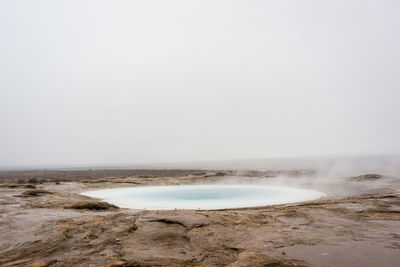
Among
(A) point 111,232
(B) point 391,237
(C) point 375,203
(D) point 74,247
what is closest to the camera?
(D) point 74,247

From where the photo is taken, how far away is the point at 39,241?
479cm

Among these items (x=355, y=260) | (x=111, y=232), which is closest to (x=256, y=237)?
(x=355, y=260)

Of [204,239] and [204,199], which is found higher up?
[204,239]

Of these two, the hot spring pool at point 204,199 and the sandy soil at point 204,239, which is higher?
the sandy soil at point 204,239

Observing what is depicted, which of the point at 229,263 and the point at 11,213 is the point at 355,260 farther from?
the point at 11,213

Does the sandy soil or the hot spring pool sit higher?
the sandy soil

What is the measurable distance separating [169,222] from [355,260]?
394 centimetres

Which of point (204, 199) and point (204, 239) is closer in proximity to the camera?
point (204, 239)

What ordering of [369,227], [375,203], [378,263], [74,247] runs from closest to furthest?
[378,263] < [74,247] < [369,227] < [375,203]

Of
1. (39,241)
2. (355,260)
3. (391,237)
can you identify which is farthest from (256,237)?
(39,241)

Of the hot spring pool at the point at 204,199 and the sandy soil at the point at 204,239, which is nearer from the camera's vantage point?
the sandy soil at the point at 204,239

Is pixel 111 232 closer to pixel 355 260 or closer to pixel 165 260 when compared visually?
pixel 165 260

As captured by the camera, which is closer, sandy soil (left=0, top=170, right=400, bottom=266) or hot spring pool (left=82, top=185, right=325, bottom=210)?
sandy soil (left=0, top=170, right=400, bottom=266)

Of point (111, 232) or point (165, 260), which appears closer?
point (165, 260)
